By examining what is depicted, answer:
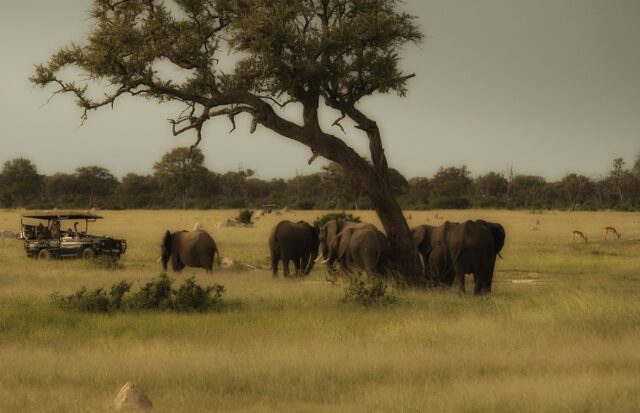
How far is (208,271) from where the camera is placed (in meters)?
21.9

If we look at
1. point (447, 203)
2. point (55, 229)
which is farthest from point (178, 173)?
point (55, 229)

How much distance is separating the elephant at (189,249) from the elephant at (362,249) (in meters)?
3.44

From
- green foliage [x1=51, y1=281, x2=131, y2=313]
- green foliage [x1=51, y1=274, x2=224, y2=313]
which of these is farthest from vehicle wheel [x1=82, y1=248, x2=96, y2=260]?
green foliage [x1=51, y1=281, x2=131, y2=313]

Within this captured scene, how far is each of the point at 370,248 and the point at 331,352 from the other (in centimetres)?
942

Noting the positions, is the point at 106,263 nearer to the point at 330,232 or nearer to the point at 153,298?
the point at 330,232

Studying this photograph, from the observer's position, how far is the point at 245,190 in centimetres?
12775

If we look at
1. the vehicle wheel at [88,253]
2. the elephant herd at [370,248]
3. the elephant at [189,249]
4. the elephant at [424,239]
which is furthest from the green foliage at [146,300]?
the vehicle wheel at [88,253]

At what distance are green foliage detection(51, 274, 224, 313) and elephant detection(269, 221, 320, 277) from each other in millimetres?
6932

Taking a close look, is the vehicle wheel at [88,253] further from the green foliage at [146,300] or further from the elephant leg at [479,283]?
the elephant leg at [479,283]

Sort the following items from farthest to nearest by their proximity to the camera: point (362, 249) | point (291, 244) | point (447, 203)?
point (447, 203), point (291, 244), point (362, 249)

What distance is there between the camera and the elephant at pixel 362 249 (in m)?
20.0

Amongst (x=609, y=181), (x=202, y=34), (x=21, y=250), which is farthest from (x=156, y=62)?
(x=609, y=181)

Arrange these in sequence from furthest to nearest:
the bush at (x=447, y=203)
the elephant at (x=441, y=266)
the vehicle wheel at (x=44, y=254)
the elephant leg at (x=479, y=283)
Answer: the bush at (x=447, y=203) → the vehicle wheel at (x=44, y=254) → the elephant at (x=441, y=266) → the elephant leg at (x=479, y=283)

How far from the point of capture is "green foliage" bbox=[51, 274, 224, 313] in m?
14.9
